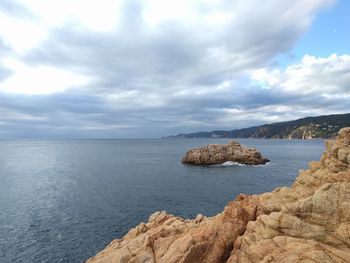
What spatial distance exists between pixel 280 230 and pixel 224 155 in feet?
430

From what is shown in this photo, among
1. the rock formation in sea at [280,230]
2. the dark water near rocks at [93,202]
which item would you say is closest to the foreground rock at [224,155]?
the dark water near rocks at [93,202]

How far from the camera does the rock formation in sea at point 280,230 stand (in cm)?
2305

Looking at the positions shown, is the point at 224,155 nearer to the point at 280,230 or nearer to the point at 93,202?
the point at 93,202

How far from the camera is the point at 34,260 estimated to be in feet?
148

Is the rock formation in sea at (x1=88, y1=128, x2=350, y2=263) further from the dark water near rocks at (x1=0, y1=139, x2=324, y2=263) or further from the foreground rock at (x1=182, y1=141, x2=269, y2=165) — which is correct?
the foreground rock at (x1=182, y1=141, x2=269, y2=165)

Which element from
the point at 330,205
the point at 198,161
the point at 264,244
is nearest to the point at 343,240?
the point at 330,205

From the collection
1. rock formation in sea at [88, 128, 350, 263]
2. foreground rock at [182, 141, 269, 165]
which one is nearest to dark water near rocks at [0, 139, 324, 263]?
foreground rock at [182, 141, 269, 165]

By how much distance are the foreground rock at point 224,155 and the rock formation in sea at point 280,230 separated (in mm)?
120234

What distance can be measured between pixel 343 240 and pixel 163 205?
179 ft

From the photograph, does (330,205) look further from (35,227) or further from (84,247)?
(35,227)

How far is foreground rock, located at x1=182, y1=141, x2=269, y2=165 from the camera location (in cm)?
15388

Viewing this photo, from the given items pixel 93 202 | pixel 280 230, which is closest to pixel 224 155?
pixel 93 202

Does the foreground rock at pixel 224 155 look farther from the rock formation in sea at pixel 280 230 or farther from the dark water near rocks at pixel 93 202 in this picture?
the rock formation in sea at pixel 280 230

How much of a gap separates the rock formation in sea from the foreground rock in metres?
120
